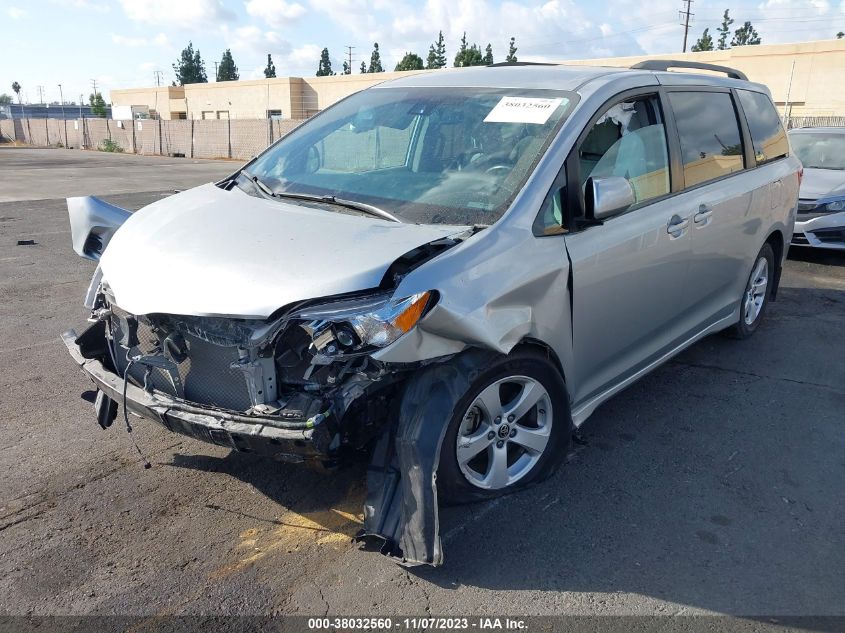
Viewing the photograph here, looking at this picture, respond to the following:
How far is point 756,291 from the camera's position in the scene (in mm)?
5945

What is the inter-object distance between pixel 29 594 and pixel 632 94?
3.76 meters

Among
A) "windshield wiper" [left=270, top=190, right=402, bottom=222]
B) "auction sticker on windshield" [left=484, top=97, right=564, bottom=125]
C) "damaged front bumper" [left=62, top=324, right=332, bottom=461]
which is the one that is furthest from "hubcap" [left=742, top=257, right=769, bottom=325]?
"damaged front bumper" [left=62, top=324, right=332, bottom=461]

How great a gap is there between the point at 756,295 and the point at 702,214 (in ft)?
6.11

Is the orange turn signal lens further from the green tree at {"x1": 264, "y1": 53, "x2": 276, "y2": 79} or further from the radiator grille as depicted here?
the green tree at {"x1": 264, "y1": 53, "x2": 276, "y2": 79}

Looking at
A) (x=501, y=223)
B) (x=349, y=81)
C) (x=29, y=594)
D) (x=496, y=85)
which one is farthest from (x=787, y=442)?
(x=349, y=81)

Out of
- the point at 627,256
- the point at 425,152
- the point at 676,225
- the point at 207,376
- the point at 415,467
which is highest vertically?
the point at 425,152

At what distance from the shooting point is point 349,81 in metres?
55.8

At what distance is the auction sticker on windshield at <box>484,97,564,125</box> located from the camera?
12.1 ft

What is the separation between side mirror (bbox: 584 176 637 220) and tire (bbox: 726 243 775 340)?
2.54 metres

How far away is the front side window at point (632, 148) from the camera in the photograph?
12.2 ft

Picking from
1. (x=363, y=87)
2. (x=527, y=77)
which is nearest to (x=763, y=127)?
(x=527, y=77)

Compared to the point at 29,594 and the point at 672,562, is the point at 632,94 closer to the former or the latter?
the point at 672,562

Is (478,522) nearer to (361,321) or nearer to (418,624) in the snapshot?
(418,624)

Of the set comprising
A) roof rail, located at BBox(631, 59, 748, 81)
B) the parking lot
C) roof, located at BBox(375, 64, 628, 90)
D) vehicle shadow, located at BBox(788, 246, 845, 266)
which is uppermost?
roof rail, located at BBox(631, 59, 748, 81)
